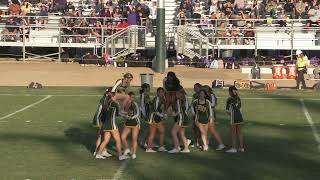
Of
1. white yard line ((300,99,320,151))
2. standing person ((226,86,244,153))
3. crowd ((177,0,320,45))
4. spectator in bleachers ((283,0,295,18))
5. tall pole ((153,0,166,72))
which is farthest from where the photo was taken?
spectator in bleachers ((283,0,295,18))

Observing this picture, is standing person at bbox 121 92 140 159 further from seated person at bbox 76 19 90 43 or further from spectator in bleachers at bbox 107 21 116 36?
seated person at bbox 76 19 90 43

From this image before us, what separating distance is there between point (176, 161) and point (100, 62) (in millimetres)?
22071

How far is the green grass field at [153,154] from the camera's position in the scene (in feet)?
42.5

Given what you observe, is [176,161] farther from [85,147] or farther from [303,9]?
[303,9]

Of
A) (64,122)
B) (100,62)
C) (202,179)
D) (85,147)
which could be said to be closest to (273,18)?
(100,62)

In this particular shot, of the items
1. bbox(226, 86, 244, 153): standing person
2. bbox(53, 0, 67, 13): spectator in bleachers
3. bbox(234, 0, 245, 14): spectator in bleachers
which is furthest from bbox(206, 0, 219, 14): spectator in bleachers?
bbox(226, 86, 244, 153): standing person

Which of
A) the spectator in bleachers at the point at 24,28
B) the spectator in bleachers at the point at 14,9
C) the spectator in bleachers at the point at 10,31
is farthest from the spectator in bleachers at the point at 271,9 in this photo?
the spectator in bleachers at the point at 14,9

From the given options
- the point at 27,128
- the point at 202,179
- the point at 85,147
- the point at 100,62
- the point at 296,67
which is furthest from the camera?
the point at 100,62

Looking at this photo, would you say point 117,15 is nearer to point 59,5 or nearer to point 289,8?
point 59,5

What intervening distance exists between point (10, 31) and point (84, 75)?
290 inches

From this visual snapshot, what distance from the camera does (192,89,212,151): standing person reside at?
14.9 meters

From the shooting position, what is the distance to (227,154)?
582 inches

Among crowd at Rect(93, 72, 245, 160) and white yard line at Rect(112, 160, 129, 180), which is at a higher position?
crowd at Rect(93, 72, 245, 160)

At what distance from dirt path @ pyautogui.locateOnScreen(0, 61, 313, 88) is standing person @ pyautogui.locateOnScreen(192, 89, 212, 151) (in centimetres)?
1429
